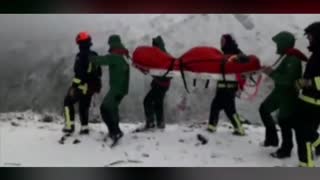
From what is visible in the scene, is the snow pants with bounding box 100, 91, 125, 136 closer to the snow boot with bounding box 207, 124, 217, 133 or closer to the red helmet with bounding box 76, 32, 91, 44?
the red helmet with bounding box 76, 32, 91, 44

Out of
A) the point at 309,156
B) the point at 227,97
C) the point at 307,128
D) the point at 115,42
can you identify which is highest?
the point at 115,42

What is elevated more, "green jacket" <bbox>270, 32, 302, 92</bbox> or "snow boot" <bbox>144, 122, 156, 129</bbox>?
"green jacket" <bbox>270, 32, 302, 92</bbox>

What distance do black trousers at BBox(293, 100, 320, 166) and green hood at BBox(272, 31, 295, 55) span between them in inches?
8.5

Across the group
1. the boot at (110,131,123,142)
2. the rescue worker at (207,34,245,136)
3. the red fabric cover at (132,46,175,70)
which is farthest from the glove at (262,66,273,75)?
the boot at (110,131,123,142)

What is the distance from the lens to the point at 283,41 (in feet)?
8.00

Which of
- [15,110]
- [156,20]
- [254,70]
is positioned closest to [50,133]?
[15,110]

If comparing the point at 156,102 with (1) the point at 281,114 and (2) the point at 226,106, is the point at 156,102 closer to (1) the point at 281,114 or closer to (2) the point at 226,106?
(2) the point at 226,106

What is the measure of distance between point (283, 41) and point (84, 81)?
2.64 ft

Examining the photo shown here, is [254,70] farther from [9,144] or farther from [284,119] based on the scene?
[9,144]

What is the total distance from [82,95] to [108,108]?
119 mm

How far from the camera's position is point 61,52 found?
253 cm

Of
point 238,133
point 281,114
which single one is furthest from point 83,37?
point 281,114

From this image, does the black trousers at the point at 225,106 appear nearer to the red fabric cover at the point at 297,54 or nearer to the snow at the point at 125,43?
the snow at the point at 125,43

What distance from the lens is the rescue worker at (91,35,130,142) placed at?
2.50 meters
